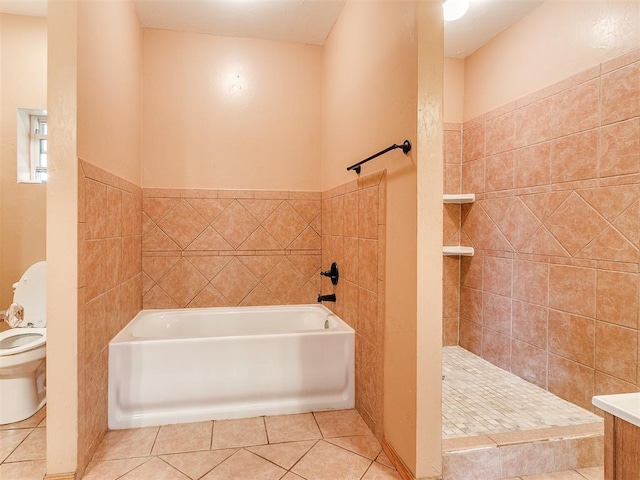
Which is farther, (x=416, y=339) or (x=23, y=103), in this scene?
(x=23, y=103)

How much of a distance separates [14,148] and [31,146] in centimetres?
13

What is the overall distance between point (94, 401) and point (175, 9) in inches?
96.7

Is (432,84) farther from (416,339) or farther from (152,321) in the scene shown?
(152,321)

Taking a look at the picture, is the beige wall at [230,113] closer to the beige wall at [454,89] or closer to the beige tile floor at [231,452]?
the beige wall at [454,89]

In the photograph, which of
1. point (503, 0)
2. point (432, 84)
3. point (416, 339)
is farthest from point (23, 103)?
point (503, 0)

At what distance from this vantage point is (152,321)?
8.68ft

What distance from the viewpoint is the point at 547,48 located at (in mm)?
2316

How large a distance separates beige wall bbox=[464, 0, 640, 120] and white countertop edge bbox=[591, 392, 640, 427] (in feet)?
5.74

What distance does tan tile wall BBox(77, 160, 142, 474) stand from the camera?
163 centimetres

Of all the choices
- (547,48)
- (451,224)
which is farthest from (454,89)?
(451,224)

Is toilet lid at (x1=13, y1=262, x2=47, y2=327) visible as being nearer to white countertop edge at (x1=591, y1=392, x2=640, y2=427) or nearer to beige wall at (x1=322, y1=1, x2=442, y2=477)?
beige wall at (x1=322, y1=1, x2=442, y2=477)

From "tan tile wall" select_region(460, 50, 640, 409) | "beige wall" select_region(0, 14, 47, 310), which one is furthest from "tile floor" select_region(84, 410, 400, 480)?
"beige wall" select_region(0, 14, 47, 310)

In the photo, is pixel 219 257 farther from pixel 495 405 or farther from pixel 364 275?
pixel 495 405

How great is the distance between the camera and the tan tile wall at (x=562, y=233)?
185 cm
